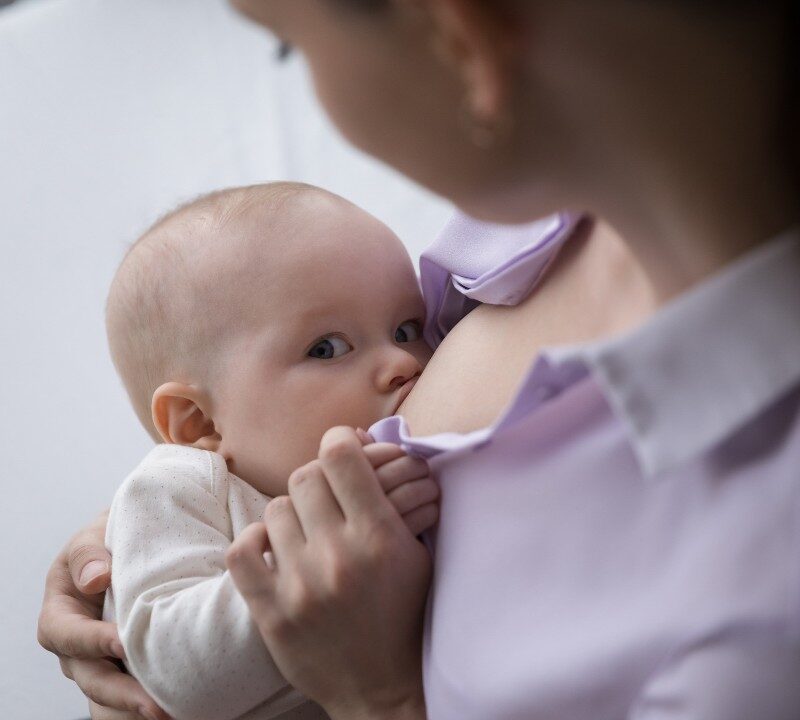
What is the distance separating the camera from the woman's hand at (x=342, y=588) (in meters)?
0.80

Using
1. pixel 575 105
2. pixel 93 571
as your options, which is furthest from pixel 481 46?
pixel 93 571

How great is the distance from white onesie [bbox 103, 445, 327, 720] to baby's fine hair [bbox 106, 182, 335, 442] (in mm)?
134

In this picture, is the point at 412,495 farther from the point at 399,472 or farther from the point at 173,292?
the point at 173,292

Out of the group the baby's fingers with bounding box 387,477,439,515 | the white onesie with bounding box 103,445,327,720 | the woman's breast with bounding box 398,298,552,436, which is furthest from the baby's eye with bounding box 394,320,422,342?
the baby's fingers with bounding box 387,477,439,515

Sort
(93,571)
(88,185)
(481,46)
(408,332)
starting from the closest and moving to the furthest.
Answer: (481,46)
(93,571)
(408,332)
(88,185)

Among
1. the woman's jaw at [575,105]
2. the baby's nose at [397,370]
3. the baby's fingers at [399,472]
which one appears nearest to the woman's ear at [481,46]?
the woman's jaw at [575,105]

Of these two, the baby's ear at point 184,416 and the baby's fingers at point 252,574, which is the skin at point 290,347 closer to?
the baby's ear at point 184,416

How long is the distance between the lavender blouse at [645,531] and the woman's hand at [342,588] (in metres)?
0.05

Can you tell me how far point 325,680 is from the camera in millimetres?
834

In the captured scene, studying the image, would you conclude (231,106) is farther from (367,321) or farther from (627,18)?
(627,18)

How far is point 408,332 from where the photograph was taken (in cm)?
116

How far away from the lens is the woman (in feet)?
1.95

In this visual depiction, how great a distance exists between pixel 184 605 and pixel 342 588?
17 centimetres

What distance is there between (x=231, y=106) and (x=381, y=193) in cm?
42
